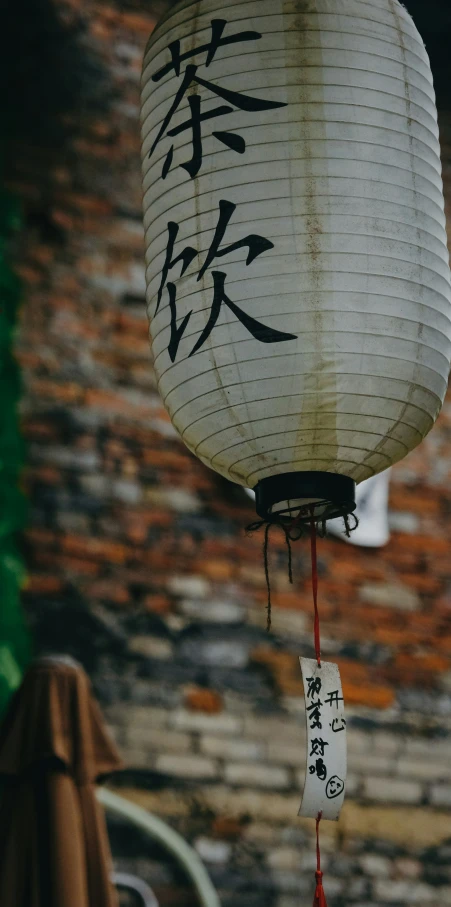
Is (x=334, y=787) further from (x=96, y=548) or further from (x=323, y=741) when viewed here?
(x=96, y=548)

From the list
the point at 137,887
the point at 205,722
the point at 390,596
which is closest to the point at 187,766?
the point at 205,722

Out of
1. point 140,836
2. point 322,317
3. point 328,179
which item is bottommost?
point 140,836

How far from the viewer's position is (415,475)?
11.0ft

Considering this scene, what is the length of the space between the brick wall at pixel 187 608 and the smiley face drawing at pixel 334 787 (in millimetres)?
1187

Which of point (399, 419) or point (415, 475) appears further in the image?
point (415, 475)

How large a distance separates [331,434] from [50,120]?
2.04 meters

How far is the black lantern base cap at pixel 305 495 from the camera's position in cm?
157

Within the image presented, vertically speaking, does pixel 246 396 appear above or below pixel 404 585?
below

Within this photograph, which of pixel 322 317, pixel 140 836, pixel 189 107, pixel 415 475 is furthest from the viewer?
pixel 415 475

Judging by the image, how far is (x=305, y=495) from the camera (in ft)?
5.16

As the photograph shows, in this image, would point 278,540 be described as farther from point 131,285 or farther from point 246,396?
point 246,396

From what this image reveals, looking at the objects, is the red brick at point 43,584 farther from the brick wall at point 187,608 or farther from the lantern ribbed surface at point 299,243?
the lantern ribbed surface at point 299,243

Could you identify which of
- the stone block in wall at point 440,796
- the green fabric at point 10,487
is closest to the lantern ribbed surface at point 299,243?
the green fabric at point 10,487

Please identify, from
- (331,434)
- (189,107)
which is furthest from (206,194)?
(331,434)
